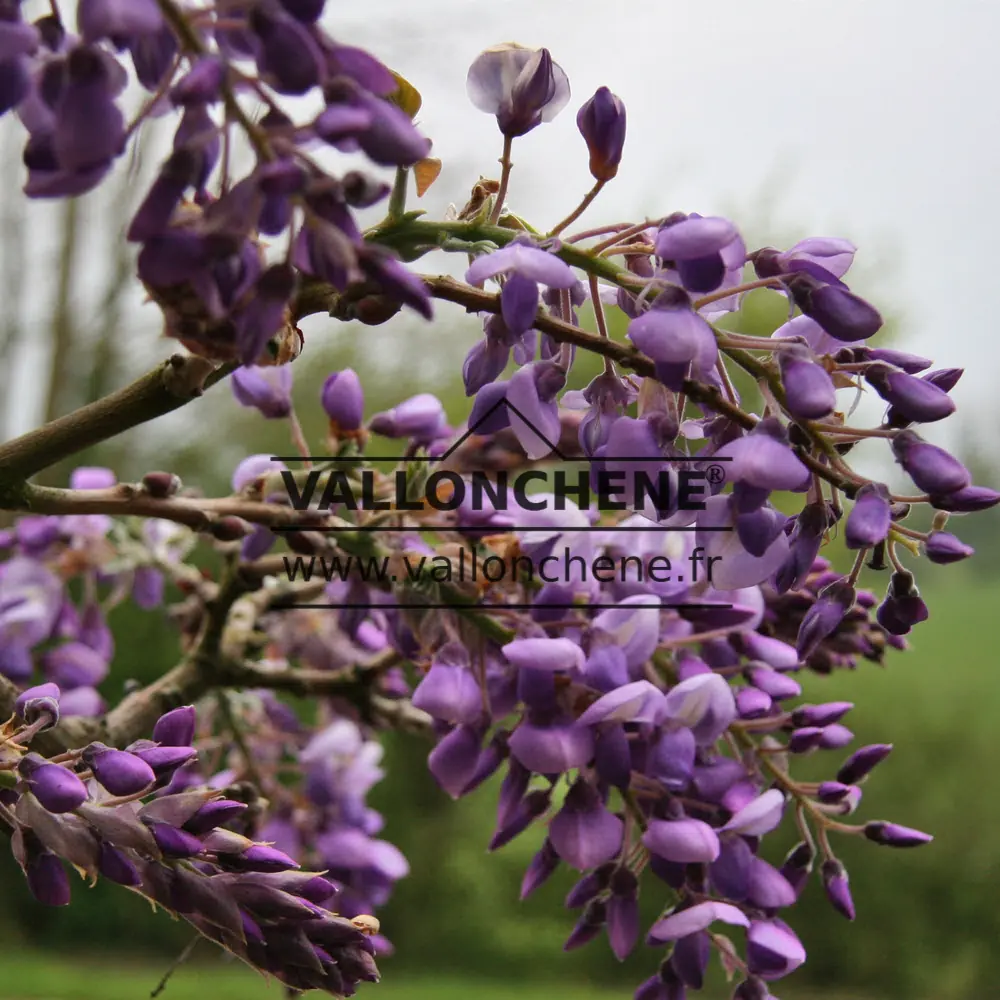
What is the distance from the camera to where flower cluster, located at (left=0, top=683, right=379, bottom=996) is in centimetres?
25

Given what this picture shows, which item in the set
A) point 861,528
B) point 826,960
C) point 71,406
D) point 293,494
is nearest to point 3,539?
point 293,494

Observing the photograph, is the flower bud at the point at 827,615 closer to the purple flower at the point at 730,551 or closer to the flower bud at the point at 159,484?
the purple flower at the point at 730,551

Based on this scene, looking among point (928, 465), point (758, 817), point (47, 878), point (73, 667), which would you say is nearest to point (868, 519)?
point (928, 465)

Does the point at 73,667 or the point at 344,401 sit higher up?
the point at 344,401

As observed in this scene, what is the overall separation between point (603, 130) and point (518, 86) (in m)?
0.03

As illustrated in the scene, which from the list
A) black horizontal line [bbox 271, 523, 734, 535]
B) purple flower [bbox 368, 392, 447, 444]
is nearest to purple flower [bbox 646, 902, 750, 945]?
black horizontal line [bbox 271, 523, 734, 535]

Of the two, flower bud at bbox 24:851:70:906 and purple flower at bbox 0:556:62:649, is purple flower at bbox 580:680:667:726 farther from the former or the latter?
purple flower at bbox 0:556:62:649

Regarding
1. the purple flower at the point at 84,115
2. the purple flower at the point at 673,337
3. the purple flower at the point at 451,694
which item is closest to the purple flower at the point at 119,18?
the purple flower at the point at 84,115

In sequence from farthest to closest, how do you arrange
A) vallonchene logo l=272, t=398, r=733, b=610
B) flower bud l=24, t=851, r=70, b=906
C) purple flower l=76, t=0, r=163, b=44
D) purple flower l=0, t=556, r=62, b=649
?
1. purple flower l=0, t=556, r=62, b=649
2. vallonchene logo l=272, t=398, r=733, b=610
3. flower bud l=24, t=851, r=70, b=906
4. purple flower l=76, t=0, r=163, b=44

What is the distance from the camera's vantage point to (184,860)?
26 cm

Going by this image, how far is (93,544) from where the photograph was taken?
55cm

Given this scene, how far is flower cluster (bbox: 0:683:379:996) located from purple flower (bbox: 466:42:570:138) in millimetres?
191

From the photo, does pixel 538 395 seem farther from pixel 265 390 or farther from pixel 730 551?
pixel 265 390

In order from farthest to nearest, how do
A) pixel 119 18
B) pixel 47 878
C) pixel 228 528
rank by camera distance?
1. pixel 228 528
2. pixel 47 878
3. pixel 119 18
